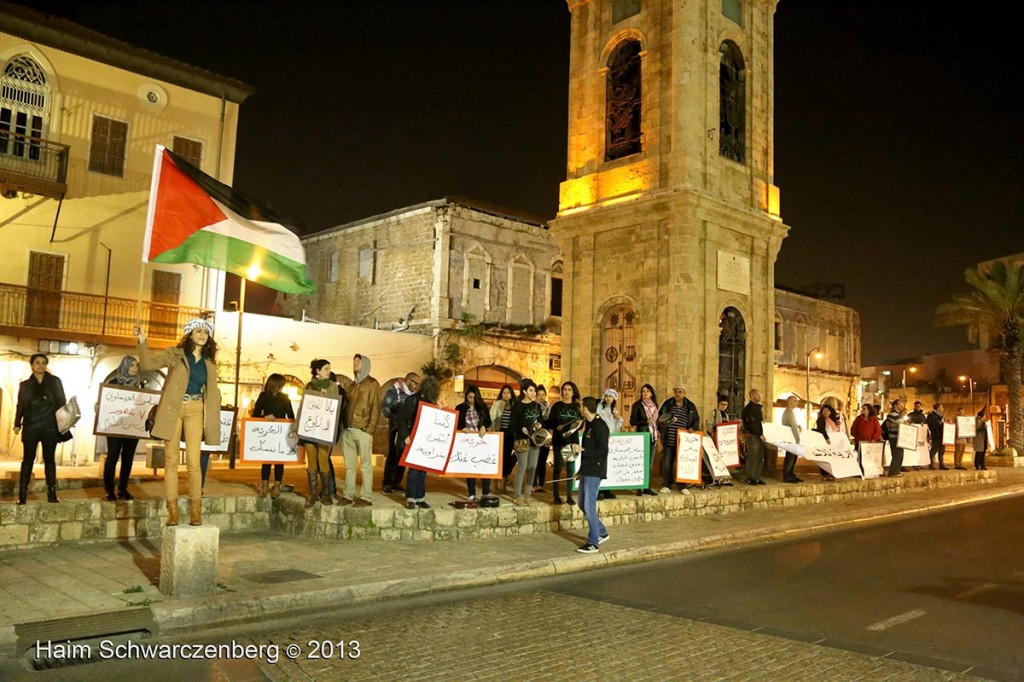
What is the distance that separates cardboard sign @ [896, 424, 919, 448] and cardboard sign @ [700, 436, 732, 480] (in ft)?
25.4

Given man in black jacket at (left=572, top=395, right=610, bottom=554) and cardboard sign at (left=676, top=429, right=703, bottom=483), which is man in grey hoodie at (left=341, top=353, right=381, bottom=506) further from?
cardboard sign at (left=676, top=429, right=703, bottom=483)

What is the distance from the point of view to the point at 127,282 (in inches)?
939

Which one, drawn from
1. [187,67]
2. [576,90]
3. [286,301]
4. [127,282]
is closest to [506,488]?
[576,90]

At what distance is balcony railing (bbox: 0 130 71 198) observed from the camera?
21.6 m

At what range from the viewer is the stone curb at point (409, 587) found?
274 inches

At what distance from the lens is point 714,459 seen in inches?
624

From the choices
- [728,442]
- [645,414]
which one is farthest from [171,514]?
[728,442]

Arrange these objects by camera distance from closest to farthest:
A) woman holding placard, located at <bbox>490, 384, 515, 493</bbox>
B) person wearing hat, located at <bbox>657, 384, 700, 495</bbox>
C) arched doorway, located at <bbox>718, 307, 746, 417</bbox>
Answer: woman holding placard, located at <bbox>490, 384, 515, 493</bbox> → person wearing hat, located at <bbox>657, 384, 700, 495</bbox> → arched doorway, located at <bbox>718, 307, 746, 417</bbox>

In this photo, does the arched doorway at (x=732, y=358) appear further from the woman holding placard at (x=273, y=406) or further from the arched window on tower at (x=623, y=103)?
the woman holding placard at (x=273, y=406)

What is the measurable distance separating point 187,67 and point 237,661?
939 inches

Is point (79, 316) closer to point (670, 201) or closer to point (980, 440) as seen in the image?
point (670, 201)

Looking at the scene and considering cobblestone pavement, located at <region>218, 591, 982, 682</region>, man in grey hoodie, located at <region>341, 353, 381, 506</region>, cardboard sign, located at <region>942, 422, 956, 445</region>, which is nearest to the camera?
cobblestone pavement, located at <region>218, 591, 982, 682</region>

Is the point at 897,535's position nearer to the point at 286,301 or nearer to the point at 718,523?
the point at 718,523

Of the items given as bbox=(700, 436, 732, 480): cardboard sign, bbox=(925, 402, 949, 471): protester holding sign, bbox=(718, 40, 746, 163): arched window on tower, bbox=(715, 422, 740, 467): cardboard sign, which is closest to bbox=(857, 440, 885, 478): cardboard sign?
bbox=(925, 402, 949, 471): protester holding sign
